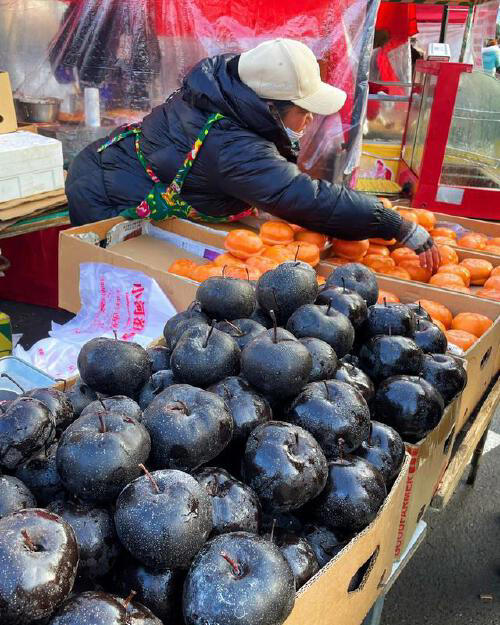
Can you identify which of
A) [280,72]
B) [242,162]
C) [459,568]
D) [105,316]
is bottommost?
[459,568]

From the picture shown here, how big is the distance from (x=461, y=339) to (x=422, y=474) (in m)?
0.72

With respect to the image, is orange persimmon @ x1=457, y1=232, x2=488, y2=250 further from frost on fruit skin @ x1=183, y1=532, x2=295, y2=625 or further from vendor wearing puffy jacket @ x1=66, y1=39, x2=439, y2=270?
frost on fruit skin @ x1=183, y1=532, x2=295, y2=625

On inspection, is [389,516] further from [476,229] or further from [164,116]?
[476,229]

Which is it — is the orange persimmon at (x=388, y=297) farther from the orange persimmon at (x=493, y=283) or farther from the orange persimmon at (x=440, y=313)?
the orange persimmon at (x=493, y=283)

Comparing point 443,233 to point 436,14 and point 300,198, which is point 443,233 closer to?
point 300,198

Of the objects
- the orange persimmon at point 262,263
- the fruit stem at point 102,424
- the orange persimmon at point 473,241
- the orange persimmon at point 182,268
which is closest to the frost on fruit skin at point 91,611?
the fruit stem at point 102,424

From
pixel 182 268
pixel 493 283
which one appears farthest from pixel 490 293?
pixel 182 268

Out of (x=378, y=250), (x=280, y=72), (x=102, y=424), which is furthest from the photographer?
(x=378, y=250)

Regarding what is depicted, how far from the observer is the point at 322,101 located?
3020mm

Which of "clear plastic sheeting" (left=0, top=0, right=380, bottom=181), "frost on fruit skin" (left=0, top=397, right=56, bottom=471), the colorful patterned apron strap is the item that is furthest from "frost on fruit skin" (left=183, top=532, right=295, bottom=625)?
"clear plastic sheeting" (left=0, top=0, right=380, bottom=181)

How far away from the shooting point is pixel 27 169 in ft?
10.2

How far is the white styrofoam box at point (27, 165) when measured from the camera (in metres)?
2.98

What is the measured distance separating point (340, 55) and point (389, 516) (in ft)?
11.2

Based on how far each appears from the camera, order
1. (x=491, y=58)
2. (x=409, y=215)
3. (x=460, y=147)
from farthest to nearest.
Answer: (x=491, y=58), (x=460, y=147), (x=409, y=215)
